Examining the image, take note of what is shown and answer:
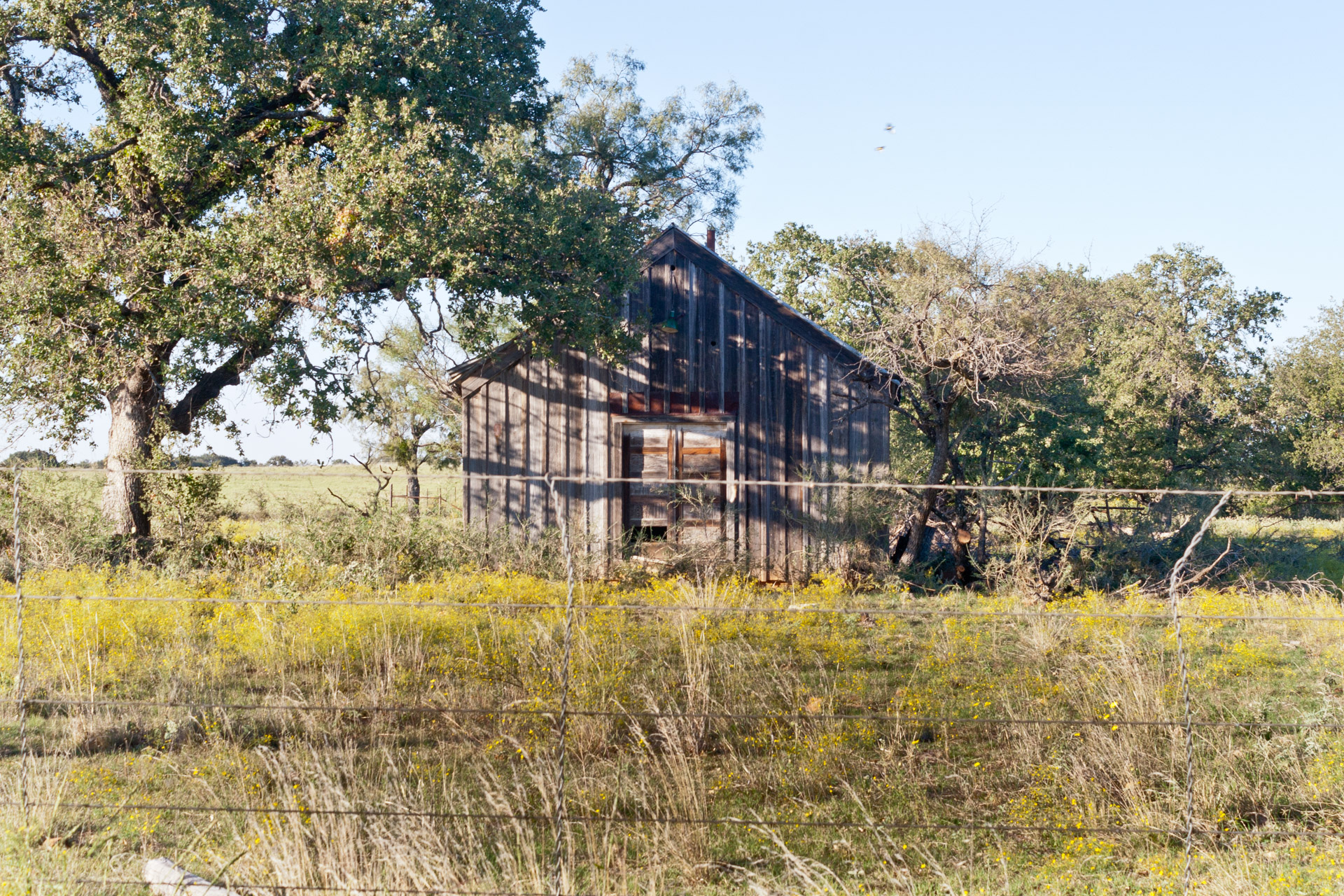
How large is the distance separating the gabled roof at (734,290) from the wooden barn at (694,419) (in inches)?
1.0

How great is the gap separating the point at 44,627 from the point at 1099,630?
11605 mm

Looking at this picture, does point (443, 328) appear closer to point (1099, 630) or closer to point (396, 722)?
point (396, 722)

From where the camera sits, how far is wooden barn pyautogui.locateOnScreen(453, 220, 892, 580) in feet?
52.0

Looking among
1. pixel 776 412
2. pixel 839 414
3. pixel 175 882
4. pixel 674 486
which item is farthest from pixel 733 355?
pixel 175 882

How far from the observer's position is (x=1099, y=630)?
1081 cm

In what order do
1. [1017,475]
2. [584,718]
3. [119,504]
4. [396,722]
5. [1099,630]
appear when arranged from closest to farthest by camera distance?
[584,718]
[396,722]
[1099,630]
[119,504]
[1017,475]

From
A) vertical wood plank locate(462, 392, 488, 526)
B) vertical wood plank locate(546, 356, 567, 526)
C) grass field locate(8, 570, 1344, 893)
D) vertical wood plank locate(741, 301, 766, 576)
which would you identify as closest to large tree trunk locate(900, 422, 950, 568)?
vertical wood plank locate(741, 301, 766, 576)

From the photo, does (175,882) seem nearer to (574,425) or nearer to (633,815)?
(633,815)

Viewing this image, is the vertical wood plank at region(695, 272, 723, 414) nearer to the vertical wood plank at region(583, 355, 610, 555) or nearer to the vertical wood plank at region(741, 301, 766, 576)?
the vertical wood plank at region(741, 301, 766, 576)

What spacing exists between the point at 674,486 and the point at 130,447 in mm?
8824

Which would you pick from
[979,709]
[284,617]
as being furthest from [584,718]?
[284,617]

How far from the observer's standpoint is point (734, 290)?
632 inches

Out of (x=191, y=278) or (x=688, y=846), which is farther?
(x=191, y=278)

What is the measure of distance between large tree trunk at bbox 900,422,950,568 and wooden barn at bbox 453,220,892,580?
19.0 inches
